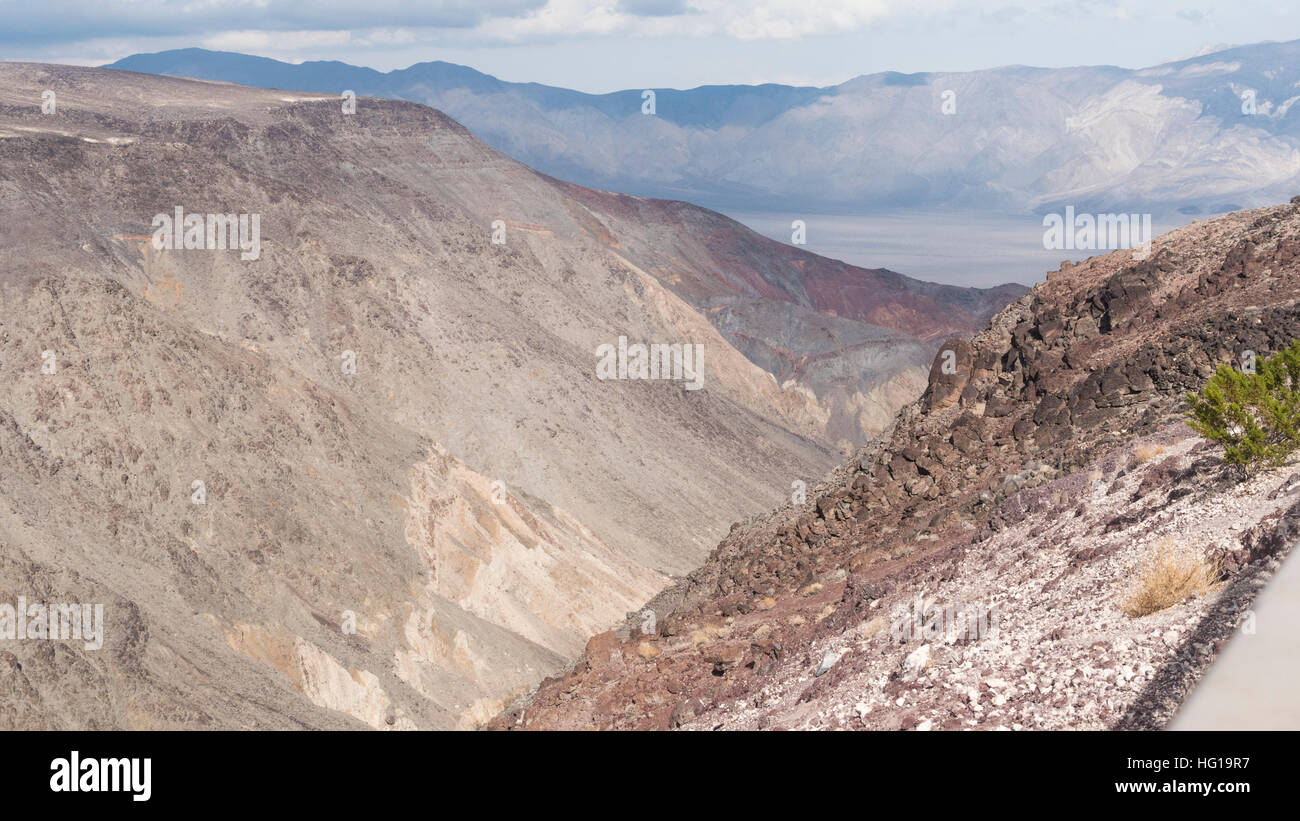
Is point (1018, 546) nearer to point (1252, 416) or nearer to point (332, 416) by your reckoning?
point (1252, 416)

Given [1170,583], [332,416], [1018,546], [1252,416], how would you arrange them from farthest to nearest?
[332,416]
[1018,546]
[1252,416]
[1170,583]

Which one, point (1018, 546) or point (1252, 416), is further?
point (1018, 546)

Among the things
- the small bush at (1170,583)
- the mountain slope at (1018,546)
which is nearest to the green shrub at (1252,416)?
the mountain slope at (1018,546)

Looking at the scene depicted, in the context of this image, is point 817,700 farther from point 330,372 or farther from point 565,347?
point 565,347

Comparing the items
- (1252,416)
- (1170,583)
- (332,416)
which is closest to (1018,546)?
(1252,416)

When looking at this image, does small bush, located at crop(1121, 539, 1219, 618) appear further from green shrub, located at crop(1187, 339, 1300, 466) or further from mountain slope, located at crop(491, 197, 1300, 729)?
green shrub, located at crop(1187, 339, 1300, 466)

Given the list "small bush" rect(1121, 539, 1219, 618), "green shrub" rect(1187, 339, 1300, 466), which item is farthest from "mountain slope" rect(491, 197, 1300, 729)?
"green shrub" rect(1187, 339, 1300, 466)

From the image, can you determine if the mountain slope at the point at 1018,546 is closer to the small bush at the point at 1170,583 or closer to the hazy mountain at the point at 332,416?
the small bush at the point at 1170,583

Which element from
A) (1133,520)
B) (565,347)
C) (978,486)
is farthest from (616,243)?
(1133,520)
